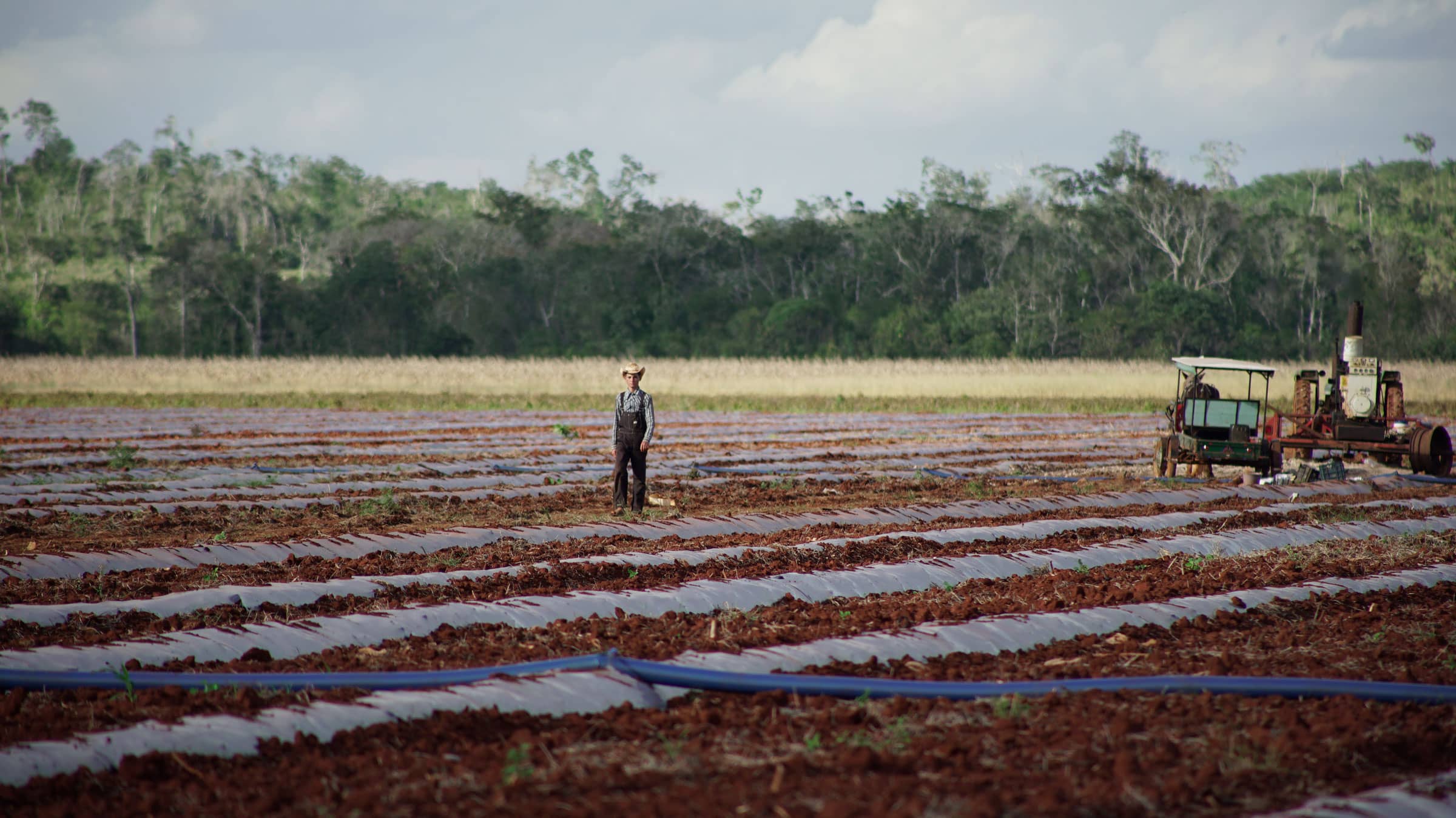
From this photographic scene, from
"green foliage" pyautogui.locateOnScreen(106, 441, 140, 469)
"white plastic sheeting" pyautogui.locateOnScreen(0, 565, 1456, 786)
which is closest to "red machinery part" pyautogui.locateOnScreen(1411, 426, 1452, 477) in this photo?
"white plastic sheeting" pyautogui.locateOnScreen(0, 565, 1456, 786)

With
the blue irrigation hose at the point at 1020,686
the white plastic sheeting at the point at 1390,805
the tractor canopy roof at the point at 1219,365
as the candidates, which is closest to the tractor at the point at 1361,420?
the tractor canopy roof at the point at 1219,365

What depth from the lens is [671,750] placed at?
4758 mm

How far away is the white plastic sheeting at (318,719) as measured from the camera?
15.3 feet

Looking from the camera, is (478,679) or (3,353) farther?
(3,353)

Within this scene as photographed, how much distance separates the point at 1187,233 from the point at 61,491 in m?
53.5

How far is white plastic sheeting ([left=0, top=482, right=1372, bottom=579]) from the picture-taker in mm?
8845

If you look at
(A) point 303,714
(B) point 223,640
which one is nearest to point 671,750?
(A) point 303,714

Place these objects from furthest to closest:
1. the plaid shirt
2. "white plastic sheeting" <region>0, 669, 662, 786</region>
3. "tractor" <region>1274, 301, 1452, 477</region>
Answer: "tractor" <region>1274, 301, 1452, 477</region>, the plaid shirt, "white plastic sheeting" <region>0, 669, 662, 786</region>

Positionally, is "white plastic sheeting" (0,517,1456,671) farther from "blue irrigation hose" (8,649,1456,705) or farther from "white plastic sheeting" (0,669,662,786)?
"white plastic sheeting" (0,669,662,786)

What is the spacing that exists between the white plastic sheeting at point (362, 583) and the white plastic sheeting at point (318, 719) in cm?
249

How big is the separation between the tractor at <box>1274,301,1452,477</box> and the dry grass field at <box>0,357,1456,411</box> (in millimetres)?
15594

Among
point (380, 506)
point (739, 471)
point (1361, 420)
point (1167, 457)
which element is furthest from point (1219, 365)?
point (380, 506)

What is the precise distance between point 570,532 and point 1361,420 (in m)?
11.9

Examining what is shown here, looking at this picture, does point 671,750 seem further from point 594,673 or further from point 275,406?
point 275,406
